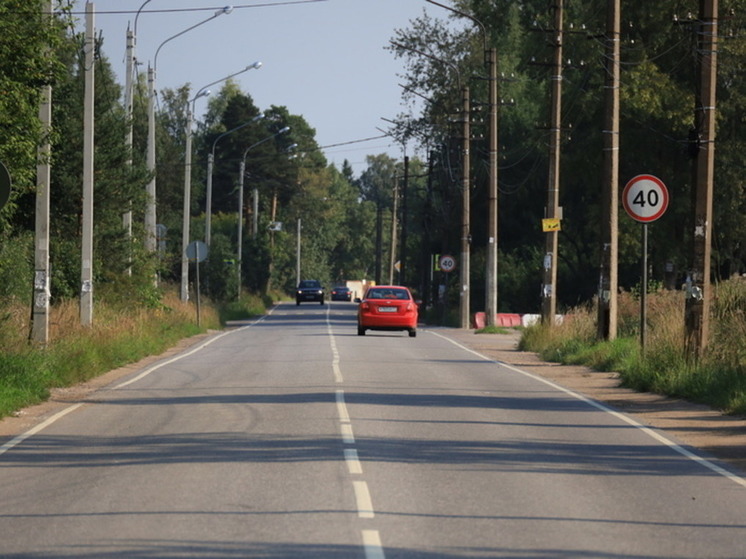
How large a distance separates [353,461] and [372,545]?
12.7ft

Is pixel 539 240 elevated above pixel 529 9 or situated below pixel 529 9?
below

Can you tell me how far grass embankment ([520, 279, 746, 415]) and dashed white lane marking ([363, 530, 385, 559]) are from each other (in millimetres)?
9867

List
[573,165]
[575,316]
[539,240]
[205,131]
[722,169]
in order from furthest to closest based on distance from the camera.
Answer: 1. [205,131]
2. [539,240]
3. [573,165]
4. [722,169]
5. [575,316]

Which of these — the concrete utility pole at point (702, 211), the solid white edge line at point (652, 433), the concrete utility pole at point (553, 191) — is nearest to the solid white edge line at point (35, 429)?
the solid white edge line at point (652, 433)

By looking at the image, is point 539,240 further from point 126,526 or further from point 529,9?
point 126,526

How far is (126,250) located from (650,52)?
66.1 ft

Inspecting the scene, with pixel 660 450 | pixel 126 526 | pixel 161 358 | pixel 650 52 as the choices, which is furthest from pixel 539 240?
pixel 126 526

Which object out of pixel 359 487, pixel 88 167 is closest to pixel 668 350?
pixel 359 487

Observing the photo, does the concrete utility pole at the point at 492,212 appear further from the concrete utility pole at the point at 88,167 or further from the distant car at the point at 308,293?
the distant car at the point at 308,293

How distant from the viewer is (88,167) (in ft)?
98.8

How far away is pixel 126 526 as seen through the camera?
9.69m

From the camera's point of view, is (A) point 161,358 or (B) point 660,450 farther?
(A) point 161,358

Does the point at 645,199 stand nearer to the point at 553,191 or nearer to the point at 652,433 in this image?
the point at 652,433

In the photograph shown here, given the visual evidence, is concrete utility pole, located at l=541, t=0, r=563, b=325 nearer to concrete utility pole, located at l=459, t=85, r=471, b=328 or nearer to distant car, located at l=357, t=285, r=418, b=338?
distant car, located at l=357, t=285, r=418, b=338
